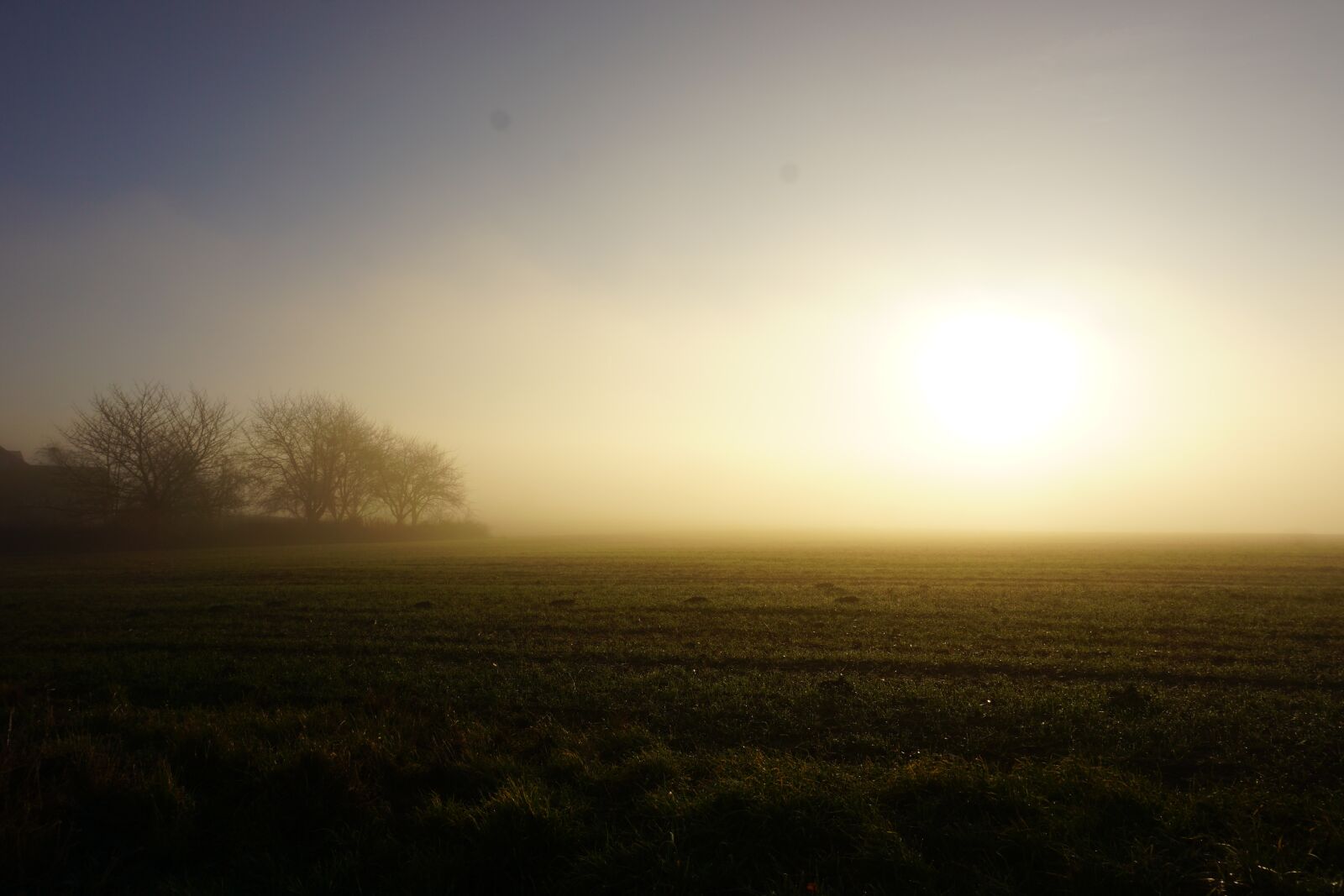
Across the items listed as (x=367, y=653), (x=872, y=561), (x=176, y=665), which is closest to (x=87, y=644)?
(x=176, y=665)

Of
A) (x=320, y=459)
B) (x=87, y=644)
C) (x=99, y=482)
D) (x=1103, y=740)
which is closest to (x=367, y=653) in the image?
(x=87, y=644)

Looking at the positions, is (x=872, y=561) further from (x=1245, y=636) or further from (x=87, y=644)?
(x=87, y=644)

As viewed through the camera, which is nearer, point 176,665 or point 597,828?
point 597,828

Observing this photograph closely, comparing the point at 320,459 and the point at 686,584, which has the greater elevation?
the point at 320,459

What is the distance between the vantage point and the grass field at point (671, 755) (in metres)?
5.06

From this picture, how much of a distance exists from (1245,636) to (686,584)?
637 inches

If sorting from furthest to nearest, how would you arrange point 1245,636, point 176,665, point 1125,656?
point 1245,636 < point 1125,656 < point 176,665

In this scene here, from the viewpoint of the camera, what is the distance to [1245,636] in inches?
568

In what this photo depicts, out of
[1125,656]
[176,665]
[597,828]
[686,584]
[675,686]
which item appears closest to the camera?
[597,828]

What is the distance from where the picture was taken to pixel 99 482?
54.6 m

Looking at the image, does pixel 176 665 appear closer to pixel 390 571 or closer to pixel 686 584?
pixel 686 584

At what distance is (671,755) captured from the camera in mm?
6945

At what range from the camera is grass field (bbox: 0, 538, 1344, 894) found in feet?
16.6

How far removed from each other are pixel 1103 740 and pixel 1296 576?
30.4 metres
